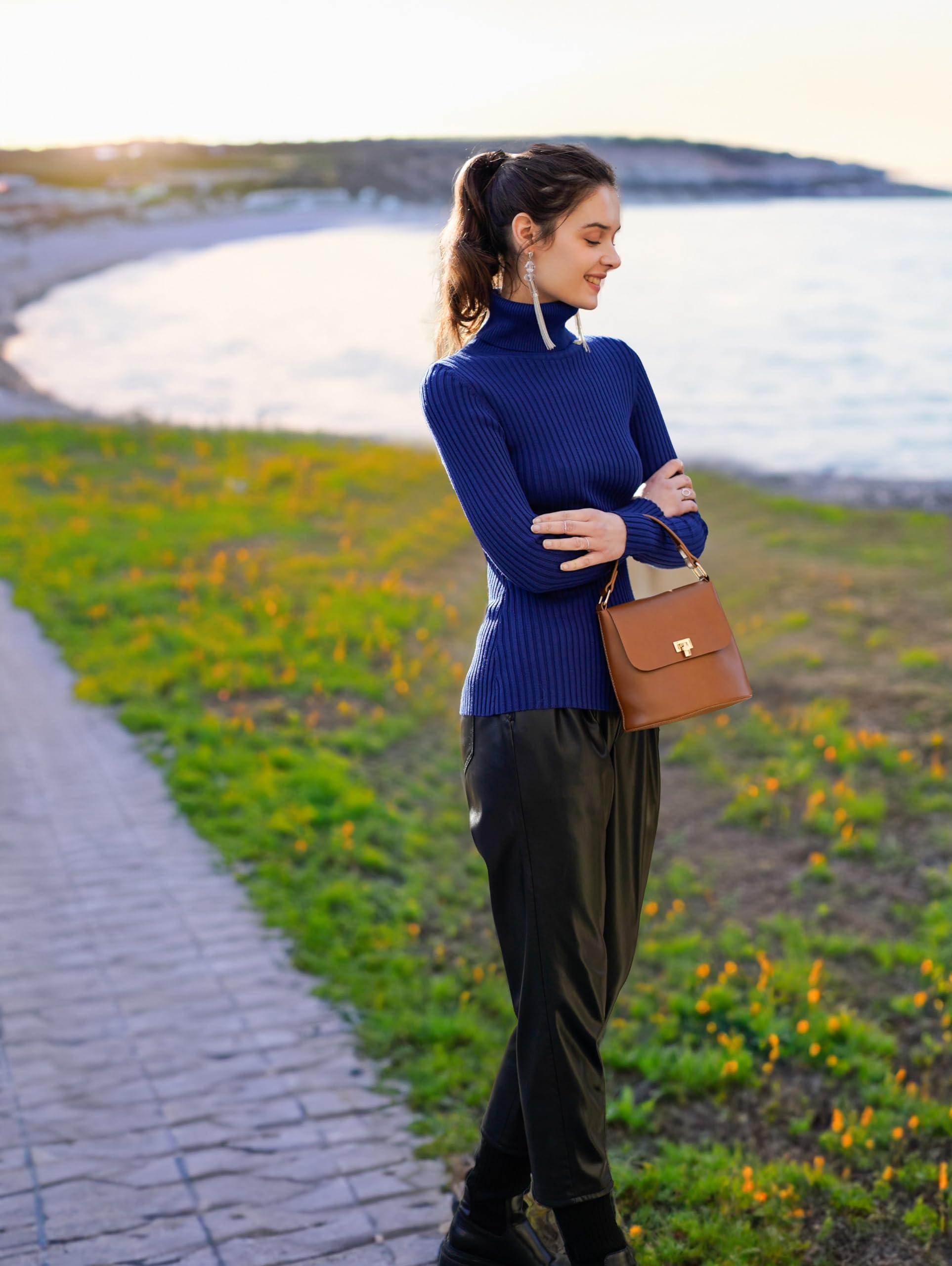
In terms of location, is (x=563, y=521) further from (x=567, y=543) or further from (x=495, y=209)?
(x=495, y=209)

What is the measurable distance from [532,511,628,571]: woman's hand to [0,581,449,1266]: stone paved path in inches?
84.7

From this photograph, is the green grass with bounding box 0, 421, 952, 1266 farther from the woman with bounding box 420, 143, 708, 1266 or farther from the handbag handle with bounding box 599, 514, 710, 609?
the handbag handle with bounding box 599, 514, 710, 609

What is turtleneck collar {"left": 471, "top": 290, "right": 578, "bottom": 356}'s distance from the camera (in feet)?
9.21

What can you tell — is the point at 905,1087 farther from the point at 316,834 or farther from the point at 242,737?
the point at 242,737

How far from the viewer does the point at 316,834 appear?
6469mm

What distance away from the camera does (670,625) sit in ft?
8.83

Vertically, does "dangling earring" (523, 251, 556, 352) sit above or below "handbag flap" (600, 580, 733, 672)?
above

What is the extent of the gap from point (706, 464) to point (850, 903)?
13940mm

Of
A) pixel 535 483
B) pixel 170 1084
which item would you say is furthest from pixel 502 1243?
pixel 535 483

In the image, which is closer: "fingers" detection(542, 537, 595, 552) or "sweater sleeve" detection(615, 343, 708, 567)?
"fingers" detection(542, 537, 595, 552)

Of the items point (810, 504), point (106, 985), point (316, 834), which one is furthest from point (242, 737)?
point (810, 504)

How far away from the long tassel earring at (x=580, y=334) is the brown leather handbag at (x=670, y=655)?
558 mm

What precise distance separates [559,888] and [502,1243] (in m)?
1.13

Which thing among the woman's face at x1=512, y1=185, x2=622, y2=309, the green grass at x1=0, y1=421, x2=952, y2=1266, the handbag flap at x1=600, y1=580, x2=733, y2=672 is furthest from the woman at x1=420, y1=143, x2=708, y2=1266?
the green grass at x1=0, y1=421, x2=952, y2=1266
